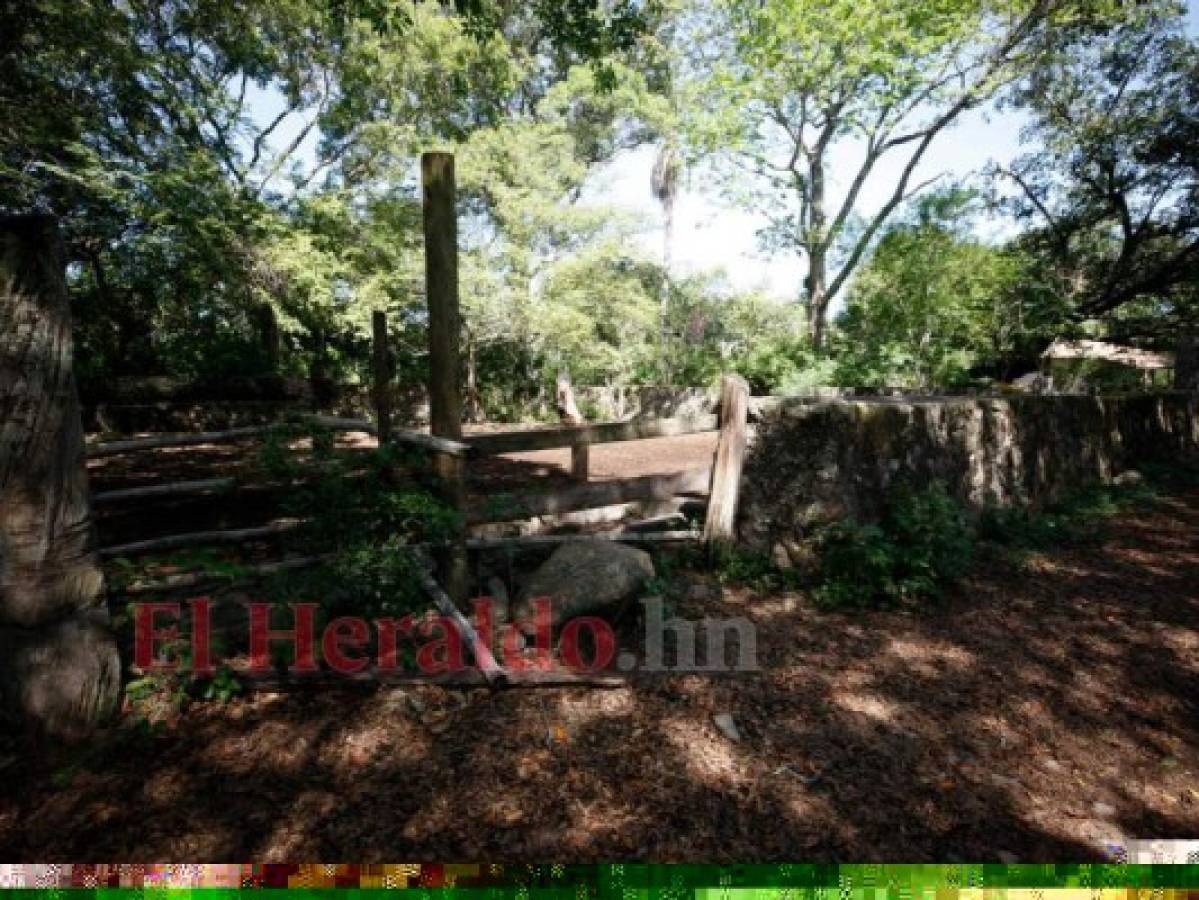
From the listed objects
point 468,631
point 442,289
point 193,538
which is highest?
point 442,289

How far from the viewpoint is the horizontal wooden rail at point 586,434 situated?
4039 mm

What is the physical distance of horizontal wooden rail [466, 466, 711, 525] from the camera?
4152 millimetres

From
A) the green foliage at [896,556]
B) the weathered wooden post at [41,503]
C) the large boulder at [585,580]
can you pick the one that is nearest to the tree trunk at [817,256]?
the green foliage at [896,556]

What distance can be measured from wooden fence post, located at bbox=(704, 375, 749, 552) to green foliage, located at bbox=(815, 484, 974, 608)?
777mm

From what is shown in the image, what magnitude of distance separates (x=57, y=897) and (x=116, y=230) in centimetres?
1181

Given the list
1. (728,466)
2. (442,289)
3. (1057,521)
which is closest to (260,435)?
(442,289)

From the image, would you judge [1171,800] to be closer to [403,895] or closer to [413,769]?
[413,769]

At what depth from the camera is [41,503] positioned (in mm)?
2572

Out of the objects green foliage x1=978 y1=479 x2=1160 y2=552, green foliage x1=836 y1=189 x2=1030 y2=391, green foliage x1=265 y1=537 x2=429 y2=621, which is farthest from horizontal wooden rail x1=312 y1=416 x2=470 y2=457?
green foliage x1=836 y1=189 x2=1030 y2=391

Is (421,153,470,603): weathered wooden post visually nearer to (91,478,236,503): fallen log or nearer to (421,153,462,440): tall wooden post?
(421,153,462,440): tall wooden post

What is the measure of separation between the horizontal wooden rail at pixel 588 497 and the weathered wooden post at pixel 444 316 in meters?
0.31

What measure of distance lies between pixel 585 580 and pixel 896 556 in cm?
259

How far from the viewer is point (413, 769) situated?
8.54ft

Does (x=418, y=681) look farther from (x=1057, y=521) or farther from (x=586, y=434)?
(x=1057, y=521)
